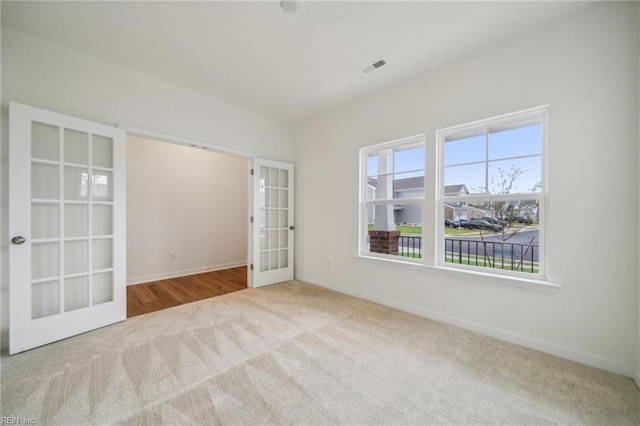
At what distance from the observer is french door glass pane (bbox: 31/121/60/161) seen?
2.24 meters

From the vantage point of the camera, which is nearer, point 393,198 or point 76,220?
point 76,220

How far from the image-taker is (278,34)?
2246 millimetres

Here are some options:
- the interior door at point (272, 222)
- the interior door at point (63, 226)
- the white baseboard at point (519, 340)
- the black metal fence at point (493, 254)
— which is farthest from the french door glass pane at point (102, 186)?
the black metal fence at point (493, 254)

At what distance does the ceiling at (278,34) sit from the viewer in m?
1.98

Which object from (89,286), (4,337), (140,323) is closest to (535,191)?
(140,323)

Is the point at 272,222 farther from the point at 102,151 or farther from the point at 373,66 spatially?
the point at 373,66

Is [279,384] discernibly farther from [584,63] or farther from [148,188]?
[148,188]

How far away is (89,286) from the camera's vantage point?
251 cm

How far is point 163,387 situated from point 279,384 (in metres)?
0.78

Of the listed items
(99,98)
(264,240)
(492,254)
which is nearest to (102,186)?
(99,98)

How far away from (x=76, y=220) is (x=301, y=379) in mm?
2629

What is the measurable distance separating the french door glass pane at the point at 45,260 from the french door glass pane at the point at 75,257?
0.20 ft

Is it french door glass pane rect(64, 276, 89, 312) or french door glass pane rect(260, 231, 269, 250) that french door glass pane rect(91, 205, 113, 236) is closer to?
french door glass pane rect(64, 276, 89, 312)

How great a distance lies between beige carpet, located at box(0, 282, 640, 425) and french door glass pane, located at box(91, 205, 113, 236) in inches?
39.4
